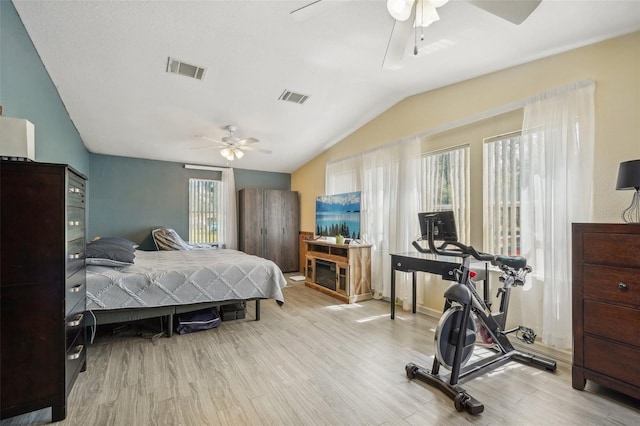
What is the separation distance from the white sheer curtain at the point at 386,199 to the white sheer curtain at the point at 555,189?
1.31 metres

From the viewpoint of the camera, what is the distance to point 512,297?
2834mm

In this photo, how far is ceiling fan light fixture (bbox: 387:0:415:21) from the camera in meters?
1.55

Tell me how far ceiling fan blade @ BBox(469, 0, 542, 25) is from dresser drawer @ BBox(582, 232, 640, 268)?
1.50 metres

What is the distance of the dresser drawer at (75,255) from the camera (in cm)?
177

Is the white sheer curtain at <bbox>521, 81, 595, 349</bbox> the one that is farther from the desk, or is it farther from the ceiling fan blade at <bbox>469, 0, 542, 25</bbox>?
the ceiling fan blade at <bbox>469, 0, 542, 25</bbox>

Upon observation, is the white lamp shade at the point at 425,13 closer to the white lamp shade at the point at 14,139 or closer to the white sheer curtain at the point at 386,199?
the white sheer curtain at the point at 386,199

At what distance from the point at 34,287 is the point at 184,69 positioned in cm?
246

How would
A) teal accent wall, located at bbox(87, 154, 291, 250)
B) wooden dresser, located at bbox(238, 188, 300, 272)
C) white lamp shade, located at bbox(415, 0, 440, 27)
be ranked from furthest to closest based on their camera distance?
wooden dresser, located at bbox(238, 188, 300, 272), teal accent wall, located at bbox(87, 154, 291, 250), white lamp shade, located at bbox(415, 0, 440, 27)

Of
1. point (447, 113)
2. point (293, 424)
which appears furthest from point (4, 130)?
point (447, 113)

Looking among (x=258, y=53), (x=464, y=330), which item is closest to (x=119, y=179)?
(x=258, y=53)

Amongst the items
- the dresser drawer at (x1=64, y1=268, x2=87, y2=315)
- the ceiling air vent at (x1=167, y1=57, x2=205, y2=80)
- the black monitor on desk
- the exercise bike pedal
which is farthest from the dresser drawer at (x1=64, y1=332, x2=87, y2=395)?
the black monitor on desk

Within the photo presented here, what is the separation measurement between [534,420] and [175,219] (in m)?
6.01

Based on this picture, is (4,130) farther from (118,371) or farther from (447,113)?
(447,113)

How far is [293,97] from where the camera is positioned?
12.4 feet
